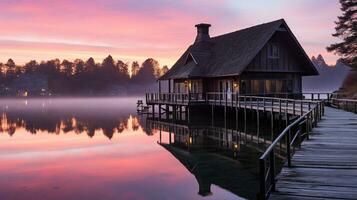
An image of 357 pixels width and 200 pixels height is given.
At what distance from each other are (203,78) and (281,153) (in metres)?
25.1

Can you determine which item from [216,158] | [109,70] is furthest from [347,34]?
[109,70]

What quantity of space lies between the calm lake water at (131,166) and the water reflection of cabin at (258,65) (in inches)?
312

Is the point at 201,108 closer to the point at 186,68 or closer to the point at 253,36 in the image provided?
the point at 186,68

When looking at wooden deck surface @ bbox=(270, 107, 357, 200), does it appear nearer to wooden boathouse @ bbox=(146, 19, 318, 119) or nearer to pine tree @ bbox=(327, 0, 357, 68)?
wooden boathouse @ bbox=(146, 19, 318, 119)

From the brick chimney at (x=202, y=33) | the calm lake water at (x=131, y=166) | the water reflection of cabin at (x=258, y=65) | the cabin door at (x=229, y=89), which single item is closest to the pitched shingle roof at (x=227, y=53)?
the water reflection of cabin at (x=258, y=65)

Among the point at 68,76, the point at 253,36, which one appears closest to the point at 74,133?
the point at 253,36

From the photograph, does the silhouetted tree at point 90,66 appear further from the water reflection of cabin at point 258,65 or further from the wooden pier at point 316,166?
the wooden pier at point 316,166

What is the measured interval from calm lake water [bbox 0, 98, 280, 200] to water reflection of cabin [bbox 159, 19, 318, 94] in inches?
312

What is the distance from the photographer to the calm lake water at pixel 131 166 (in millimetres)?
14914

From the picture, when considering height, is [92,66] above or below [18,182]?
above

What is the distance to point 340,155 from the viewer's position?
1203 centimetres

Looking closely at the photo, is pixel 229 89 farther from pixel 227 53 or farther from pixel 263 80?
pixel 227 53

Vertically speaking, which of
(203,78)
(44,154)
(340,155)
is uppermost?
(203,78)

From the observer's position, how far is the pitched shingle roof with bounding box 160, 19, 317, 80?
37500 mm
